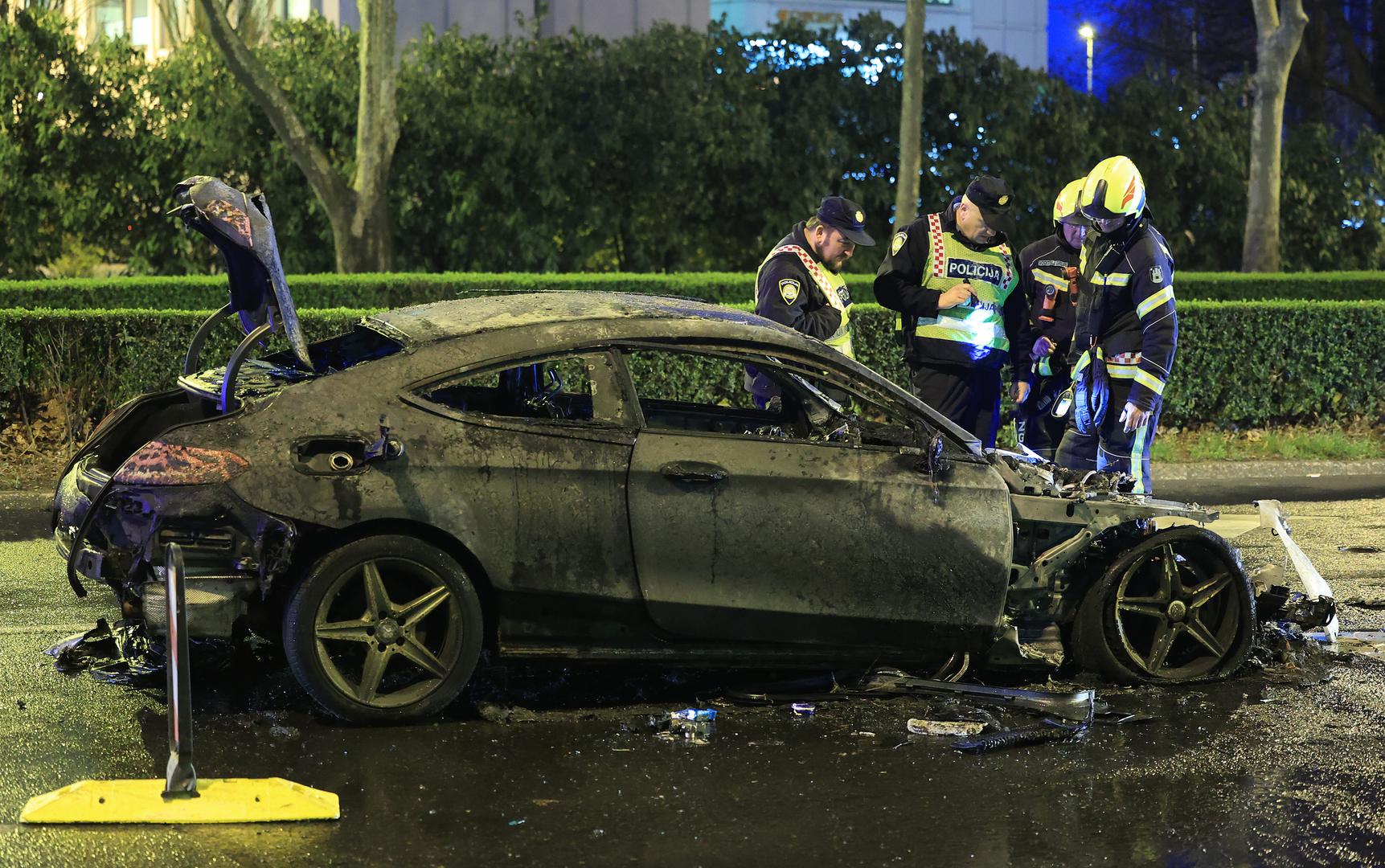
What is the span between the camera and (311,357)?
6.50m

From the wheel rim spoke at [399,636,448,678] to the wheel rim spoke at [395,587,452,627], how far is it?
6 centimetres

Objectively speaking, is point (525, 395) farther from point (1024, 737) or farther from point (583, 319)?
point (1024, 737)

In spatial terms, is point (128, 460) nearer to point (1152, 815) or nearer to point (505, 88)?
point (1152, 815)

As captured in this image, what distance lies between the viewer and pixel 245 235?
6.23 m

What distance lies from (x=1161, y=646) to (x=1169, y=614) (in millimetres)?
123

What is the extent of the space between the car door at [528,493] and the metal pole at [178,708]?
92 centimetres

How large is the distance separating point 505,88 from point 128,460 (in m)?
14.7

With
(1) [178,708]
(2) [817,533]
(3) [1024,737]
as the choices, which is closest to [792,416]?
(2) [817,533]

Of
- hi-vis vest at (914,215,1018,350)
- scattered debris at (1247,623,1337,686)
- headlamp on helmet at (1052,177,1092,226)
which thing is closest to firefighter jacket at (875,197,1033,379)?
hi-vis vest at (914,215,1018,350)

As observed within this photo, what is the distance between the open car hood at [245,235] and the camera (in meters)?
6.20

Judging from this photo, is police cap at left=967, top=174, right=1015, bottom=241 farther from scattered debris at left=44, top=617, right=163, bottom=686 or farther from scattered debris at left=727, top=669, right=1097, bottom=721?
scattered debris at left=44, top=617, right=163, bottom=686

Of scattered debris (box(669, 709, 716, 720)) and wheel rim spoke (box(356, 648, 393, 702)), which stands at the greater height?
wheel rim spoke (box(356, 648, 393, 702))

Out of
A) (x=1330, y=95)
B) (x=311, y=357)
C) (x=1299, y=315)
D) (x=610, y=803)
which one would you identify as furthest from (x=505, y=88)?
(x=1330, y=95)

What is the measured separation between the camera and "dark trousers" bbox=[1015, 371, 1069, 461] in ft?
30.8
